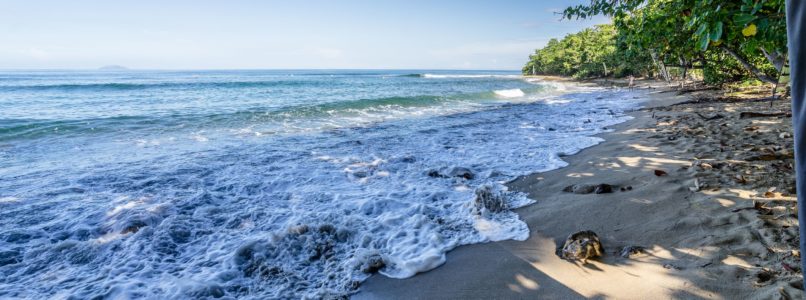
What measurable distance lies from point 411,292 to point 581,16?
491 centimetres

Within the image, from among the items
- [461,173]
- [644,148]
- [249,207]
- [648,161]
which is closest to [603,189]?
[648,161]

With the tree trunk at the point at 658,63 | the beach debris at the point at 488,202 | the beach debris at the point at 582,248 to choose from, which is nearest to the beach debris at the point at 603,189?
the beach debris at the point at 488,202

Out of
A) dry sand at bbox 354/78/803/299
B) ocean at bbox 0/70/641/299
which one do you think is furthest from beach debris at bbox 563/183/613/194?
ocean at bbox 0/70/641/299

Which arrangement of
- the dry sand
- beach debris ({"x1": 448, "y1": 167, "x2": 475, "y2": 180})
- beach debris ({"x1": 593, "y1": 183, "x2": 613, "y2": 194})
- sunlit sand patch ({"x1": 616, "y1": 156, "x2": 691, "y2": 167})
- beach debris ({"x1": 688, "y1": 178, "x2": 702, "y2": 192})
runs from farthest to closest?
beach debris ({"x1": 448, "y1": 167, "x2": 475, "y2": 180}) → sunlit sand patch ({"x1": 616, "y1": 156, "x2": 691, "y2": 167}) → beach debris ({"x1": 593, "y1": 183, "x2": 613, "y2": 194}) → beach debris ({"x1": 688, "y1": 178, "x2": 702, "y2": 192}) → the dry sand

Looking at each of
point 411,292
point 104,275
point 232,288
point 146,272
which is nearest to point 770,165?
point 411,292

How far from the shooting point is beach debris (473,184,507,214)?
4832 mm

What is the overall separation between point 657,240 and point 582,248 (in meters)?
0.77

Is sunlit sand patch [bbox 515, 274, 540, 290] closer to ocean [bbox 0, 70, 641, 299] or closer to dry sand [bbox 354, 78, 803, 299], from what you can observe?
dry sand [bbox 354, 78, 803, 299]

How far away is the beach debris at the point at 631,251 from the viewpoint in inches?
134

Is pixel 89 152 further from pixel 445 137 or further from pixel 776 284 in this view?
pixel 776 284

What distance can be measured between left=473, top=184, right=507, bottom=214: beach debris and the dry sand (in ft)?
0.98

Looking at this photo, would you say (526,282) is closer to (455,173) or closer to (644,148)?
(455,173)

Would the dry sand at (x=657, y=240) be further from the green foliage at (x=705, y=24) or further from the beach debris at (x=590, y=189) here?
the green foliage at (x=705, y=24)

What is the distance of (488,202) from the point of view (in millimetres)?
4906
